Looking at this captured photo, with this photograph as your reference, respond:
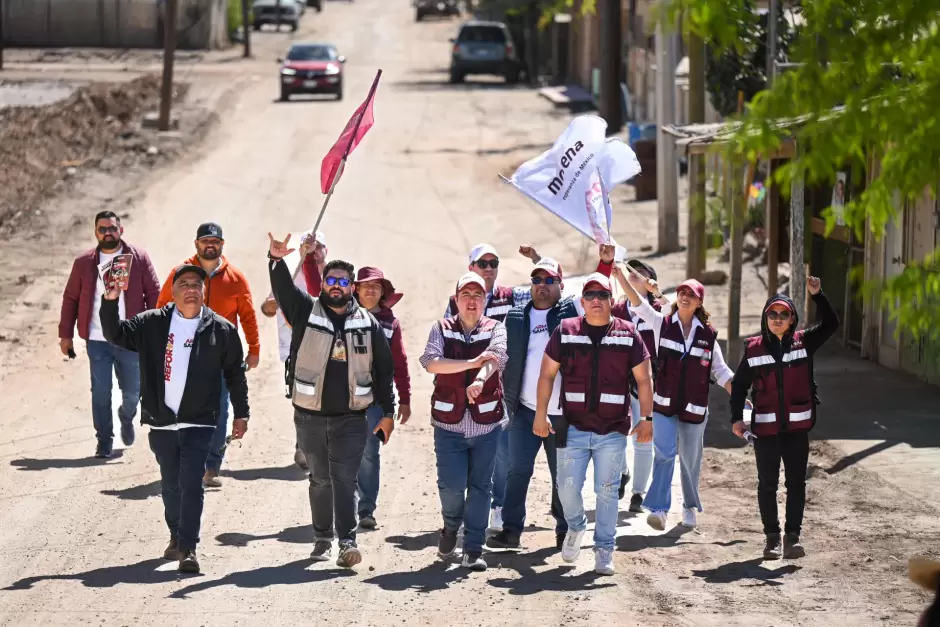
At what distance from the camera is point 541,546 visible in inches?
Result: 406

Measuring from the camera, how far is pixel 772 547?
10.0m

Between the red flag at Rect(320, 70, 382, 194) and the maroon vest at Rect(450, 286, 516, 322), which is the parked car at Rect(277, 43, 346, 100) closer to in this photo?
the red flag at Rect(320, 70, 382, 194)

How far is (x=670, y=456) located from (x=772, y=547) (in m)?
1.04

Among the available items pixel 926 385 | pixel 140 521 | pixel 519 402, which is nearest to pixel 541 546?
pixel 519 402

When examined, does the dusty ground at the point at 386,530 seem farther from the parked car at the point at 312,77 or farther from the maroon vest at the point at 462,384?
the parked car at the point at 312,77

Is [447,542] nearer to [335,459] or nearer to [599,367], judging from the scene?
[335,459]

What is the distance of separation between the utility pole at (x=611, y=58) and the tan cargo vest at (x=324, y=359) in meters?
20.8

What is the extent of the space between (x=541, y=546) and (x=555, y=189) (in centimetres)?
287

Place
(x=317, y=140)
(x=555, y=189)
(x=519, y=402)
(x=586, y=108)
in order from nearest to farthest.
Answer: (x=519, y=402) < (x=555, y=189) < (x=317, y=140) < (x=586, y=108)

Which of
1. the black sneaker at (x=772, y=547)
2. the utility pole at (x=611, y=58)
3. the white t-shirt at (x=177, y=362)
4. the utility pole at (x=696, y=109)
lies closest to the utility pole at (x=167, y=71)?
the utility pole at (x=611, y=58)

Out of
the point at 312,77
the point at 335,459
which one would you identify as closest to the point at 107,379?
the point at 335,459

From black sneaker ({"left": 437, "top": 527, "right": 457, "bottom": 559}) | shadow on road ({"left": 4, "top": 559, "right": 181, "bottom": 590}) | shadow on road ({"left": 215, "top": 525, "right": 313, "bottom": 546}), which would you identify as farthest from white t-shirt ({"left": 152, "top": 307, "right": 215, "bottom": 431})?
black sneaker ({"left": 437, "top": 527, "right": 457, "bottom": 559})

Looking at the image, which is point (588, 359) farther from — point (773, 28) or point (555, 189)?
point (773, 28)

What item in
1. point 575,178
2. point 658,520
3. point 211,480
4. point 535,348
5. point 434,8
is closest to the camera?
point 535,348
